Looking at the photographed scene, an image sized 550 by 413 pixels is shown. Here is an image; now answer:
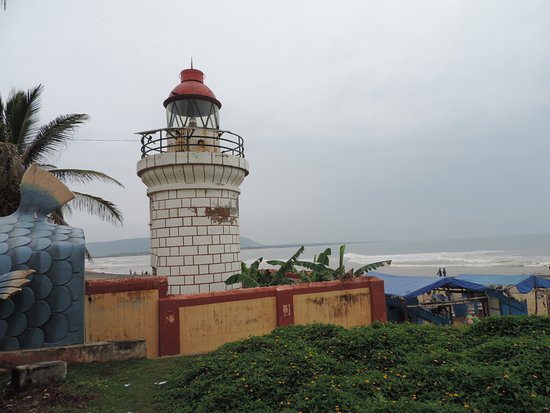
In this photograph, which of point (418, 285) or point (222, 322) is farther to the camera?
point (418, 285)

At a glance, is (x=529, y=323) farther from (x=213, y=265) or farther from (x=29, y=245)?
(x=29, y=245)

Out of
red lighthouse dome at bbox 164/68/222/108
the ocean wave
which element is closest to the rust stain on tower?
red lighthouse dome at bbox 164/68/222/108

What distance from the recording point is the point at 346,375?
5.80 metres

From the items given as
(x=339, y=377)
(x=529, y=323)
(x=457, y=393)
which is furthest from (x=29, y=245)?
(x=529, y=323)

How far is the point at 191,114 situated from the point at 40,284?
24.7 feet

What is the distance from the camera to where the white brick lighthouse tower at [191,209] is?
10641mm

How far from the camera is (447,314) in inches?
632

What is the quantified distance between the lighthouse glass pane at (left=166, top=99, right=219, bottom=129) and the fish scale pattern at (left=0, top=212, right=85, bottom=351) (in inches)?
247

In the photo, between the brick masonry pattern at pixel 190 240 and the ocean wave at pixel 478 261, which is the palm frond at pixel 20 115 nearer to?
the brick masonry pattern at pixel 190 240

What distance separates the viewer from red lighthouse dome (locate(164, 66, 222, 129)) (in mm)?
12227

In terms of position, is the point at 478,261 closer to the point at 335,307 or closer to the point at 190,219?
the point at 335,307

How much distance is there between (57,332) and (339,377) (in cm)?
531

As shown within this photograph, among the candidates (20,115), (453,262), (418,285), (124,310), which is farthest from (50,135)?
(453,262)

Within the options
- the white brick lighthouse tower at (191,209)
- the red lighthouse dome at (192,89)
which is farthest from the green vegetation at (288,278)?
the red lighthouse dome at (192,89)
